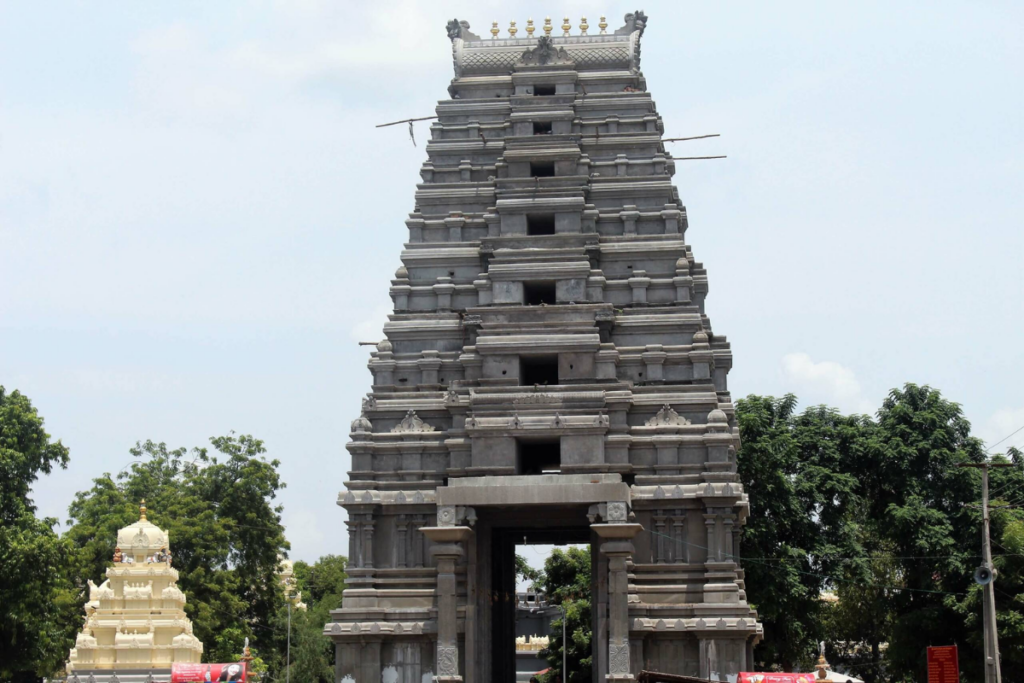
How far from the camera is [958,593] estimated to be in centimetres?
4209

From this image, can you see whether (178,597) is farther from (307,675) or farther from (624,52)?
(624,52)

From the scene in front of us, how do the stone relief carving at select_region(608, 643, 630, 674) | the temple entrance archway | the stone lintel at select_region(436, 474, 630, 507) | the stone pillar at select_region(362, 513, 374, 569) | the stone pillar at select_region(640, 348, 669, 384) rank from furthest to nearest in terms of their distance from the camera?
the stone pillar at select_region(640, 348, 669, 384)
the temple entrance archway
the stone pillar at select_region(362, 513, 374, 569)
the stone lintel at select_region(436, 474, 630, 507)
the stone relief carving at select_region(608, 643, 630, 674)

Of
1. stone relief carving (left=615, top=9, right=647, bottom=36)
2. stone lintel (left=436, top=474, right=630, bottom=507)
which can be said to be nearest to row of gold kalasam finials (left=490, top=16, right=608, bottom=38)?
stone relief carving (left=615, top=9, right=647, bottom=36)

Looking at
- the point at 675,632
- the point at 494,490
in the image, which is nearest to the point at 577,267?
the point at 494,490

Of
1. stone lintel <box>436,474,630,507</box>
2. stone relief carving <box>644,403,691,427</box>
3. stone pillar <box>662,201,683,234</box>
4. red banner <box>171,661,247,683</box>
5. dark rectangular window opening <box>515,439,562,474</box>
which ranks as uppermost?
stone pillar <box>662,201,683,234</box>

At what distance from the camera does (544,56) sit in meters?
42.6

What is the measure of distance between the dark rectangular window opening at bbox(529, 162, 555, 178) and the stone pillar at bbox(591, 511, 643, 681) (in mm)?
12043

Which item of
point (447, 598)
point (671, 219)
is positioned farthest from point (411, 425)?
point (671, 219)

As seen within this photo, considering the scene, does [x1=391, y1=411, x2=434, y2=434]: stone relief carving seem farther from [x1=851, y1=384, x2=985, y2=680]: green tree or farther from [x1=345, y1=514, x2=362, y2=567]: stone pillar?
[x1=851, y1=384, x2=985, y2=680]: green tree

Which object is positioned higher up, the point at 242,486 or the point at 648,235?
the point at 648,235

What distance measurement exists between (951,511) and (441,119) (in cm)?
2066

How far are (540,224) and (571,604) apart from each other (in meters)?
21.5

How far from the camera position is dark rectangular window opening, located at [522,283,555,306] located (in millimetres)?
37656

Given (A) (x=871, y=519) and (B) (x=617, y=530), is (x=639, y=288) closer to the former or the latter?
(B) (x=617, y=530)
